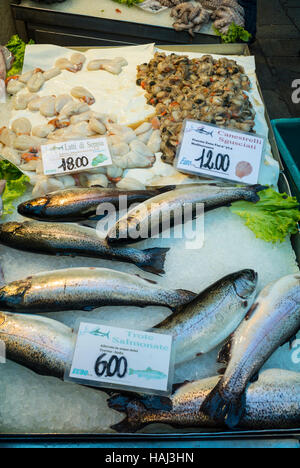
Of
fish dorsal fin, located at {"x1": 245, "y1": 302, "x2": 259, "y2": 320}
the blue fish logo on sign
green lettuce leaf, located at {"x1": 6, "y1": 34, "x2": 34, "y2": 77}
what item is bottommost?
the blue fish logo on sign

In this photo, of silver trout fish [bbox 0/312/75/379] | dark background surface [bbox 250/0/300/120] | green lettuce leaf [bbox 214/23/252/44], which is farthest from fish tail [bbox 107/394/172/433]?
dark background surface [bbox 250/0/300/120]

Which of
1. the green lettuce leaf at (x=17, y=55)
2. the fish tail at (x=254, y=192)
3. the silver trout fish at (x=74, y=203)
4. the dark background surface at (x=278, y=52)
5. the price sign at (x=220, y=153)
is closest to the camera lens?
the silver trout fish at (x=74, y=203)

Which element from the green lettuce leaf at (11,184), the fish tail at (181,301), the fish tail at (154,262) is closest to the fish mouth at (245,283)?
the fish tail at (181,301)

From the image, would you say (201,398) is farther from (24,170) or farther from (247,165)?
(24,170)

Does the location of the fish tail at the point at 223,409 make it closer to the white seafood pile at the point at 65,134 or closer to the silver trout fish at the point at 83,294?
the silver trout fish at the point at 83,294

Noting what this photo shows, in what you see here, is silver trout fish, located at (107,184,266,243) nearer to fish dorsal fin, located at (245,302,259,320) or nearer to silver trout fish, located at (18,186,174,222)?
silver trout fish, located at (18,186,174,222)

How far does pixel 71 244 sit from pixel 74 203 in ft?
0.94

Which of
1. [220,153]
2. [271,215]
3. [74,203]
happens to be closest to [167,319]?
[74,203]

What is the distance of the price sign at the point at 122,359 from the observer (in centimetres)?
174

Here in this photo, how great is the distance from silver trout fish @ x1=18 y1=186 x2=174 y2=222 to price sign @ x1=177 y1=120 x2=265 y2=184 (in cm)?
43

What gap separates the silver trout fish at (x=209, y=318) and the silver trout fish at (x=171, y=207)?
554 mm

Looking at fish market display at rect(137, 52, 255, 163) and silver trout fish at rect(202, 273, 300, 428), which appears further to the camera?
fish market display at rect(137, 52, 255, 163)

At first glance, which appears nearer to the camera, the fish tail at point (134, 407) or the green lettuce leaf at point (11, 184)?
the fish tail at point (134, 407)

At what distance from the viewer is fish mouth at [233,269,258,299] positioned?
1.97 metres
